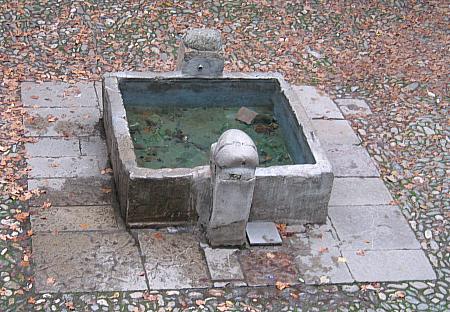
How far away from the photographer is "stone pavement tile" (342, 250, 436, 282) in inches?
258

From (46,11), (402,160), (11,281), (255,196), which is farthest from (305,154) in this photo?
(46,11)

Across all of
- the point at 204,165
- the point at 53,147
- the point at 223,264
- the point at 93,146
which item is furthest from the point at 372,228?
the point at 53,147

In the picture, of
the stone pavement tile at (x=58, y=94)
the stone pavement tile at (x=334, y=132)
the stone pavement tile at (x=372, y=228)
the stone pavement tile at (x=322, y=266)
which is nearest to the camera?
the stone pavement tile at (x=322, y=266)

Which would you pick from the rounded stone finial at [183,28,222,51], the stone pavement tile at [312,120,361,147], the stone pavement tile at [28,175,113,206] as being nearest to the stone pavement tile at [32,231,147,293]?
the stone pavement tile at [28,175,113,206]

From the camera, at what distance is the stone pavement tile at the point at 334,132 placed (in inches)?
336

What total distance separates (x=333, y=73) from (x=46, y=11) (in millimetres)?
3972

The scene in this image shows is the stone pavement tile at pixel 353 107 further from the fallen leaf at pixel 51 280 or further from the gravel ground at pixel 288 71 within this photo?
the fallen leaf at pixel 51 280

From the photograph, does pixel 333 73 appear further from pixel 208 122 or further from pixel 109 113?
pixel 109 113

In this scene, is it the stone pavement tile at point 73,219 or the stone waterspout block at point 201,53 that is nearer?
the stone pavement tile at point 73,219

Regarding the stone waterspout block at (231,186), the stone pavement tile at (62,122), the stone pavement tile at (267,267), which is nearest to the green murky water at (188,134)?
the stone pavement tile at (62,122)

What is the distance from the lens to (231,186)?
630cm

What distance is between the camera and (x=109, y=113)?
756 cm

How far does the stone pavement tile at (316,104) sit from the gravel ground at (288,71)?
24 centimetres

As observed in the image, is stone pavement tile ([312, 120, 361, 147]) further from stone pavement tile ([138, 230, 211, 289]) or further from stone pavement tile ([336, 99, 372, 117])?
stone pavement tile ([138, 230, 211, 289])
